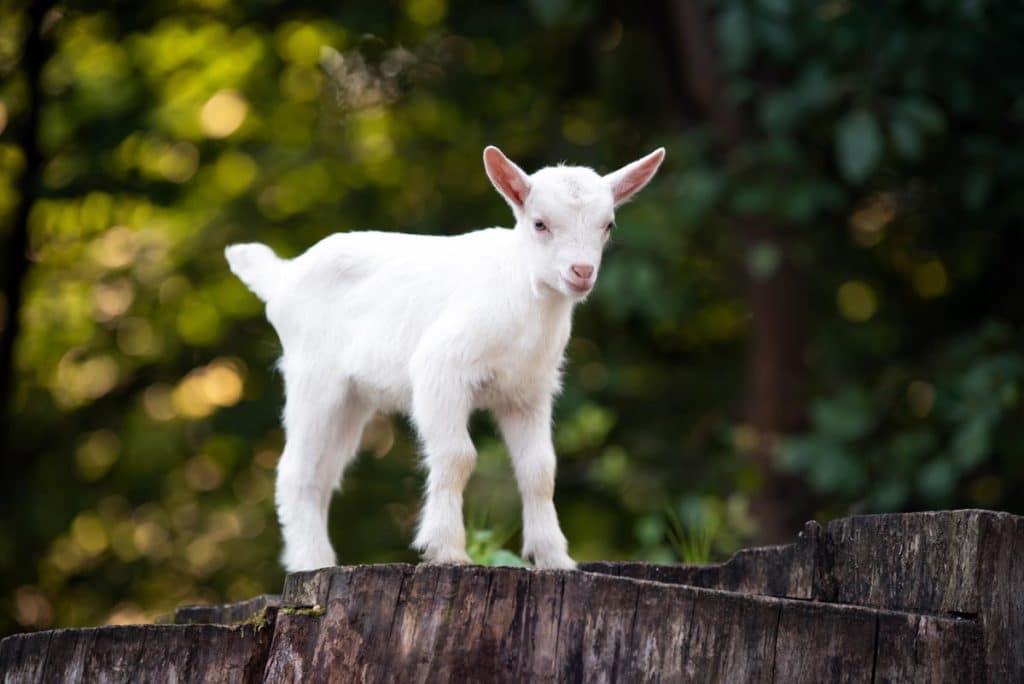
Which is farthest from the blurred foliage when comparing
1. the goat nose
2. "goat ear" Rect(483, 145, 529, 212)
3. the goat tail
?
the goat nose

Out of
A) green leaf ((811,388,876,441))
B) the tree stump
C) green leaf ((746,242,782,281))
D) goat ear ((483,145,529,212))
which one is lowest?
the tree stump

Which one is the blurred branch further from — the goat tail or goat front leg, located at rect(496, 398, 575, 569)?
goat front leg, located at rect(496, 398, 575, 569)

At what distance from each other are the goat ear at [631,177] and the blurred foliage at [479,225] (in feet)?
11.3

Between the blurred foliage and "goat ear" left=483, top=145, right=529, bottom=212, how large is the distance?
355 cm

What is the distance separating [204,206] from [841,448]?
231 inches

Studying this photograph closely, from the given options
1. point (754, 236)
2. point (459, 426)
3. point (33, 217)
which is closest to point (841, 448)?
point (754, 236)

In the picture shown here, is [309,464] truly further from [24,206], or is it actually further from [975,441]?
[24,206]

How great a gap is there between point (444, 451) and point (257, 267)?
144 centimetres

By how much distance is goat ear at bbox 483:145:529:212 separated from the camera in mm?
4125

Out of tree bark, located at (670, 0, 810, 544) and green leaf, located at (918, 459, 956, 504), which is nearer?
green leaf, located at (918, 459, 956, 504)

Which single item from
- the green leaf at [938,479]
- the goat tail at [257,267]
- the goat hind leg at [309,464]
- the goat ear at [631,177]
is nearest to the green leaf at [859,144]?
the green leaf at [938,479]

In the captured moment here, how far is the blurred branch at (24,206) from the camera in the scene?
10086 mm

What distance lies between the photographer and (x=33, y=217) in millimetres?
10875

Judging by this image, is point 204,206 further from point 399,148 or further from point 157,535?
point 157,535
